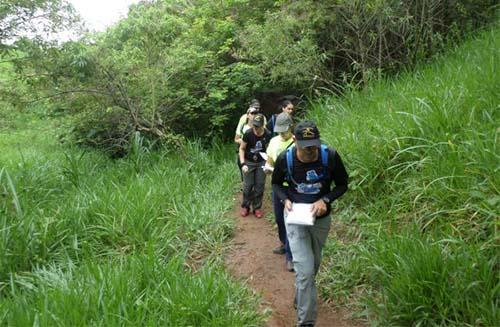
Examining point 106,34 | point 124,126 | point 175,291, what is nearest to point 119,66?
point 124,126

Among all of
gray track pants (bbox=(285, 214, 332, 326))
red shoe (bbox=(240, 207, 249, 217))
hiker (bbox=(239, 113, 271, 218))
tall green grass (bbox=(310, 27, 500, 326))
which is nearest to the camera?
tall green grass (bbox=(310, 27, 500, 326))

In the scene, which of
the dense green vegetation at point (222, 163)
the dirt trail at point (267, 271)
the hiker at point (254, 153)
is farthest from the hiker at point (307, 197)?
the hiker at point (254, 153)

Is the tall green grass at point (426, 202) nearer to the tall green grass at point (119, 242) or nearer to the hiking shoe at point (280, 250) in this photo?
the hiking shoe at point (280, 250)

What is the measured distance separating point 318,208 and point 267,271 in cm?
173

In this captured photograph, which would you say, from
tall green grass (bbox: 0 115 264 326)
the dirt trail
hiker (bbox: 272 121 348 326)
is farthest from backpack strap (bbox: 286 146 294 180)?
the dirt trail

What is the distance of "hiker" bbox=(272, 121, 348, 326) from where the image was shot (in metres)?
3.71

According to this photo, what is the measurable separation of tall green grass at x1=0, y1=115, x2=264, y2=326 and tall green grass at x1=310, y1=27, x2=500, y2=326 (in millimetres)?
1301

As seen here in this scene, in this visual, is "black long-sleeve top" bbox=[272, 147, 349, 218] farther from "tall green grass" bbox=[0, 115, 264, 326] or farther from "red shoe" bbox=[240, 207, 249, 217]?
"red shoe" bbox=[240, 207, 249, 217]

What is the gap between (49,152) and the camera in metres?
9.99

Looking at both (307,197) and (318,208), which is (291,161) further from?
(318,208)

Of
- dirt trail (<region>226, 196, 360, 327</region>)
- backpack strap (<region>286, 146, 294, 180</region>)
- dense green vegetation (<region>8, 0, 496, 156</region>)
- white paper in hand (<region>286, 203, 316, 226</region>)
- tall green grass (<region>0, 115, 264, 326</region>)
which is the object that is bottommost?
dirt trail (<region>226, 196, 360, 327</region>)

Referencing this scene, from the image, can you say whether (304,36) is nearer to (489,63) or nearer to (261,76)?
(261,76)

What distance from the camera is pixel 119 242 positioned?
563 centimetres

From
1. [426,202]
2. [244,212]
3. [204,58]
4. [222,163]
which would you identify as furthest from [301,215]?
[204,58]
